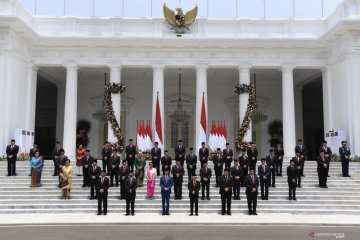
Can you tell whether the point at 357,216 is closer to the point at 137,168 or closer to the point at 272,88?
the point at 137,168

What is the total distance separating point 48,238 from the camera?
339 inches

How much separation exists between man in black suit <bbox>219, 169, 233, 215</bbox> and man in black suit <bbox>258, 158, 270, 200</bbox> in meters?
1.51

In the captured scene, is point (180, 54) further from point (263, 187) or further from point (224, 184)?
point (224, 184)

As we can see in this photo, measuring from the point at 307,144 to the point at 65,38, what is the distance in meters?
18.0

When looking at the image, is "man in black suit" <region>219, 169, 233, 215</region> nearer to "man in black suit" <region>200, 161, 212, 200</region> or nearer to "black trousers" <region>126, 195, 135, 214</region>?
"man in black suit" <region>200, 161, 212, 200</region>

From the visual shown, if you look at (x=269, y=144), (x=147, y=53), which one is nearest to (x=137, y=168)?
(x=147, y=53)

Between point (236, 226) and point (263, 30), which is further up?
point (263, 30)

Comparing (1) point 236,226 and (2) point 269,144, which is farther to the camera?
(2) point 269,144

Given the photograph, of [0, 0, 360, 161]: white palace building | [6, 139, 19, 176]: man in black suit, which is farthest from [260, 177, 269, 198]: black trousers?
[6, 139, 19, 176]: man in black suit

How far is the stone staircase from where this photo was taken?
13.0 m

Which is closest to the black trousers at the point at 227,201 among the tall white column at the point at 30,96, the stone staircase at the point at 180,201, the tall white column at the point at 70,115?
the stone staircase at the point at 180,201

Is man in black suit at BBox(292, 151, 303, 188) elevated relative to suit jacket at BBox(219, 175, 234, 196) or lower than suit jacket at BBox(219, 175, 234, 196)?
elevated

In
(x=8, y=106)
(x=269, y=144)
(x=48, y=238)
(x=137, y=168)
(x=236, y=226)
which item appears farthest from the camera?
(x=269, y=144)

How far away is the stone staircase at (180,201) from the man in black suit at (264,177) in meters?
0.26
